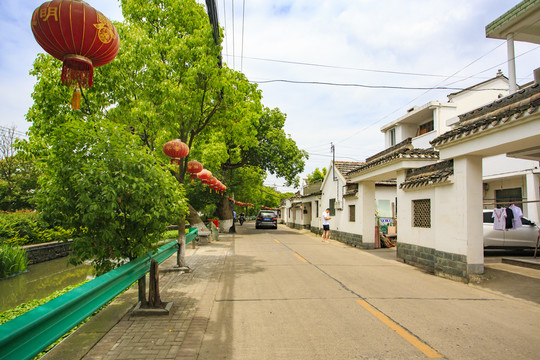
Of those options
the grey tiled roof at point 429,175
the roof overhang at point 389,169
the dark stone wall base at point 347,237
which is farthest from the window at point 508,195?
the grey tiled roof at point 429,175

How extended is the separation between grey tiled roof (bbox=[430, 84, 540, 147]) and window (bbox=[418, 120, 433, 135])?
53.5ft

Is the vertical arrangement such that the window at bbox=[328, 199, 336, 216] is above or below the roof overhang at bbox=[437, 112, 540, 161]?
below

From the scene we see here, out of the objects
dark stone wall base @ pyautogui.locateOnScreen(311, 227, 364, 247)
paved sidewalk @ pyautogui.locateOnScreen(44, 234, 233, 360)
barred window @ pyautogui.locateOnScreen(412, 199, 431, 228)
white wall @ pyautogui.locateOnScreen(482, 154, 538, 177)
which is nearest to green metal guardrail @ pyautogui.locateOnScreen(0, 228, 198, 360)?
paved sidewalk @ pyautogui.locateOnScreen(44, 234, 233, 360)

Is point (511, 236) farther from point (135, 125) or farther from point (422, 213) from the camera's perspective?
point (135, 125)

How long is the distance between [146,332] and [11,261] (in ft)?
27.4

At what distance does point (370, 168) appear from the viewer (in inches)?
561

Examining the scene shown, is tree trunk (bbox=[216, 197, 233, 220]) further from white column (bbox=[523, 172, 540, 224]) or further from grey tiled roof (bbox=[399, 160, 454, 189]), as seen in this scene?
white column (bbox=[523, 172, 540, 224])

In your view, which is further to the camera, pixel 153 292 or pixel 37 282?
pixel 37 282

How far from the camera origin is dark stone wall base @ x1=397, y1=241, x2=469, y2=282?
8.28 meters

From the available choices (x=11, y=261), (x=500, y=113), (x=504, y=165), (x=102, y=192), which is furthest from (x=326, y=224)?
(x=102, y=192)

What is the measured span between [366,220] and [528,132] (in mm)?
9545

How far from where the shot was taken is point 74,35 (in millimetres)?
3875

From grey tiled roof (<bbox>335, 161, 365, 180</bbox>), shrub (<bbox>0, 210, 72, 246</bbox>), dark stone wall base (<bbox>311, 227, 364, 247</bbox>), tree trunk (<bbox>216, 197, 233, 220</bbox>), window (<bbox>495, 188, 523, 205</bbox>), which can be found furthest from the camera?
tree trunk (<bbox>216, 197, 233, 220</bbox>)

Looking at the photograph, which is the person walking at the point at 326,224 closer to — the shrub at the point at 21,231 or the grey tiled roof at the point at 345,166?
the grey tiled roof at the point at 345,166
